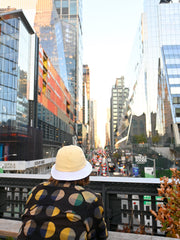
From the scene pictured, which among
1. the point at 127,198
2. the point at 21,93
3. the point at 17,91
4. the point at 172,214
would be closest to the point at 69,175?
the point at 172,214

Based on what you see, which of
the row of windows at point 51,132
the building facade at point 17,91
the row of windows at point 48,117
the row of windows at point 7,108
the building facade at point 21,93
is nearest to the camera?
the building facade at point 17,91

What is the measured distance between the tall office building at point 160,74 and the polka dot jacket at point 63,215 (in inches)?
1761

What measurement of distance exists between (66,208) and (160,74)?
56.9 m

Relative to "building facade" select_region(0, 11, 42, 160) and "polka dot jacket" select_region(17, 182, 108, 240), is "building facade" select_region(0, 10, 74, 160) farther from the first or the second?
"polka dot jacket" select_region(17, 182, 108, 240)

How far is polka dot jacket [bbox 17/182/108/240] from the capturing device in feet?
4.67

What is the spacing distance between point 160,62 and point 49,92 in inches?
1324

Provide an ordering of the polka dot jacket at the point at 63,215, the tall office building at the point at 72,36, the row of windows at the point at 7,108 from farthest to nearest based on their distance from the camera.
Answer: the tall office building at the point at 72,36, the row of windows at the point at 7,108, the polka dot jacket at the point at 63,215

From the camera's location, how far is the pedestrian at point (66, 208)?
1431 millimetres

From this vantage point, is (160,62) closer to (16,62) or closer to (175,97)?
(175,97)

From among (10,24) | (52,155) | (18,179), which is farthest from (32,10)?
(18,179)

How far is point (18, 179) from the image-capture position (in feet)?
11.5

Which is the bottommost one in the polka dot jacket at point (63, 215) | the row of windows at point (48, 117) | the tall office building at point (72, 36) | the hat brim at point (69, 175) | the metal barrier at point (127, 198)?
the metal barrier at point (127, 198)

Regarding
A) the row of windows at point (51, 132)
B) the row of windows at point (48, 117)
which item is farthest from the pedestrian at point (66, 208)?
the row of windows at point (51, 132)

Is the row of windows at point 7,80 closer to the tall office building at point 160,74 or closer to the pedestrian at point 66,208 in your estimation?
the tall office building at point 160,74
